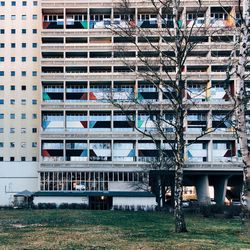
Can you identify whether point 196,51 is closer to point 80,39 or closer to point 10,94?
point 80,39

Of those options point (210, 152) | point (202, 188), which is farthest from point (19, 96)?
point (202, 188)

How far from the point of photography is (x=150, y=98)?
7500 cm

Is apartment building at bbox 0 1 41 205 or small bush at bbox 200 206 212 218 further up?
apartment building at bbox 0 1 41 205

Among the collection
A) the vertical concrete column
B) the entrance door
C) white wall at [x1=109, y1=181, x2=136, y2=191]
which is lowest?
the entrance door

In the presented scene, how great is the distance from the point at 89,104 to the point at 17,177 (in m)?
17.4

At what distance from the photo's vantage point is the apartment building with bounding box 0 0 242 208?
7175cm

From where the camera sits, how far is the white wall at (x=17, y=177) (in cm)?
7419

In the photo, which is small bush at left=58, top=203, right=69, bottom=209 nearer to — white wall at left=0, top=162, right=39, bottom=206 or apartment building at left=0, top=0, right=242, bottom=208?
apartment building at left=0, top=0, right=242, bottom=208

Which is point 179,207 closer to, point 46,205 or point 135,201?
point 135,201

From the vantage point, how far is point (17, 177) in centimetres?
7456

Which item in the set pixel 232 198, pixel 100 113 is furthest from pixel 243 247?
pixel 232 198

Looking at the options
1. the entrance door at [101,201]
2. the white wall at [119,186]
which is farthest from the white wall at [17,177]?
the white wall at [119,186]

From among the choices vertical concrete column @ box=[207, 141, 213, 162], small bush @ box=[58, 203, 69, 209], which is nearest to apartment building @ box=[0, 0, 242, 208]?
vertical concrete column @ box=[207, 141, 213, 162]

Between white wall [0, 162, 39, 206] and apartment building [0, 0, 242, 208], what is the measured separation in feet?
0.78
